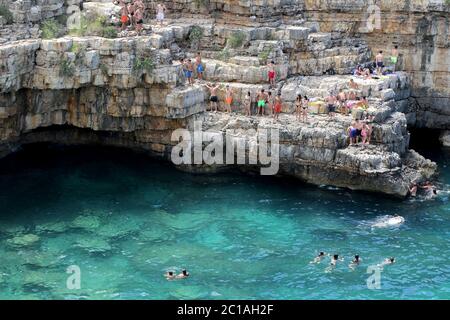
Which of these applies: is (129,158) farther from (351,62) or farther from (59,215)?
(351,62)

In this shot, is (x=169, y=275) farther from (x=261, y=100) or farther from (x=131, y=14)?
(x=131, y=14)

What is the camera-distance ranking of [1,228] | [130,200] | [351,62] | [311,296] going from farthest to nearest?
[351,62], [130,200], [1,228], [311,296]

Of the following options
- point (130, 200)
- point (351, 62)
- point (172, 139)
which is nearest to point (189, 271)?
point (130, 200)

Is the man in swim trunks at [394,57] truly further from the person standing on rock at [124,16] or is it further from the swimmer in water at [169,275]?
the swimmer in water at [169,275]

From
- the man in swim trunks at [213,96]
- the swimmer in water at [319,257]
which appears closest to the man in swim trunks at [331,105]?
the man in swim trunks at [213,96]

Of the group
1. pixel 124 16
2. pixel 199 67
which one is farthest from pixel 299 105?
pixel 124 16

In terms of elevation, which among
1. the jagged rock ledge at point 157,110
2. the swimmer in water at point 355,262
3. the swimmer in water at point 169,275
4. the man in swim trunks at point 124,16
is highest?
the man in swim trunks at point 124,16
